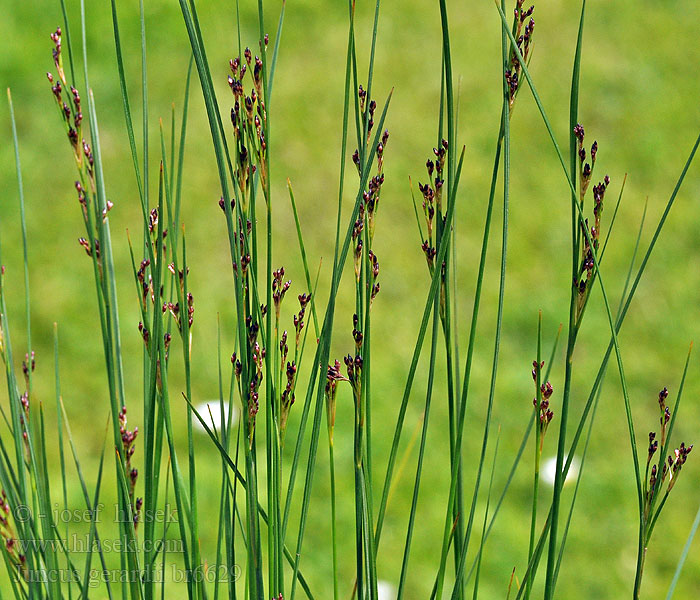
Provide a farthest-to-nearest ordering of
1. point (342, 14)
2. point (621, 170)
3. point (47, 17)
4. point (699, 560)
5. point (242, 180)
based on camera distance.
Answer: point (342, 14) → point (47, 17) → point (621, 170) → point (699, 560) → point (242, 180)

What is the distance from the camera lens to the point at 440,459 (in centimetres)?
245

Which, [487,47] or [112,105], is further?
[487,47]

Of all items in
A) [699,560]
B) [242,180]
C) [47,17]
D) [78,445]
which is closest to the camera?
[242,180]

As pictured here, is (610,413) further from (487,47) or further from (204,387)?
(487,47)

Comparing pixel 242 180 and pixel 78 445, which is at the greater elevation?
pixel 78 445

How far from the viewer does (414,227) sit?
9.96ft

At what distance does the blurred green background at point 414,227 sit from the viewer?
2312 mm

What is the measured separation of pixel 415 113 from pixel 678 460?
9.07ft

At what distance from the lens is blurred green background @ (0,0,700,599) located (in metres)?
2.31

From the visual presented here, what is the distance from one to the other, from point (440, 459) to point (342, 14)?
7.01 ft

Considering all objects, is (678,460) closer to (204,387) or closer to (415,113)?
(204,387)

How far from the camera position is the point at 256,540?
0.78 metres

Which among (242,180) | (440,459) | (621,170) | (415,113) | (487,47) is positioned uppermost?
(487,47)

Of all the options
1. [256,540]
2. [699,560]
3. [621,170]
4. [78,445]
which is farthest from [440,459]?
[256,540]
